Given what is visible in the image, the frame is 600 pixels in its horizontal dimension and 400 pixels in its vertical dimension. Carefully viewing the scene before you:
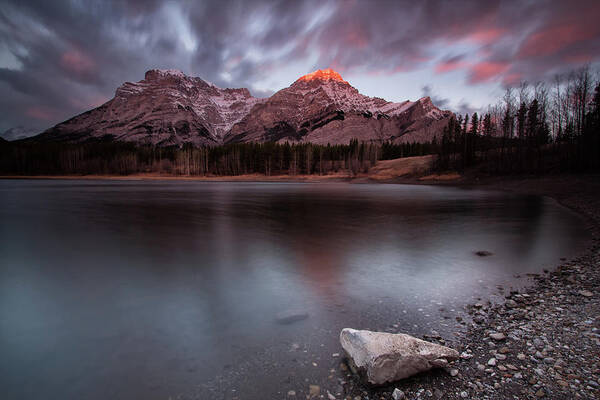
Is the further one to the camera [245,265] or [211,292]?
[245,265]

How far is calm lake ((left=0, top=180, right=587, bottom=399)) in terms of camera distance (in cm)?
474

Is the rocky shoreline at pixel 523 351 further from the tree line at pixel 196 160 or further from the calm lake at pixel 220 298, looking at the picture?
the tree line at pixel 196 160

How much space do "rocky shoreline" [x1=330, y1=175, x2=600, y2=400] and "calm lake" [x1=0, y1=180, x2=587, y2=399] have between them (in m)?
0.64

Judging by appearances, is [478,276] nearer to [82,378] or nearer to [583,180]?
[82,378]

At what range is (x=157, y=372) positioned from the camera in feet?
15.7

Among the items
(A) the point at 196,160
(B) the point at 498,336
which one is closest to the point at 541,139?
(B) the point at 498,336

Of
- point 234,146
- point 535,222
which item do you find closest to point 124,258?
point 535,222

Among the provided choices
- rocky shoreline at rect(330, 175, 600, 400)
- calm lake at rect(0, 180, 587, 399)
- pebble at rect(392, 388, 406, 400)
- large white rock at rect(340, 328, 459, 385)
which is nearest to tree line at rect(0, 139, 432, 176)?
calm lake at rect(0, 180, 587, 399)

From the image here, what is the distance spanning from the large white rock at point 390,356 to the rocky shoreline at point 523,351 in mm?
148

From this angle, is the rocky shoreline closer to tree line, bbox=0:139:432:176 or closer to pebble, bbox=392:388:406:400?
pebble, bbox=392:388:406:400

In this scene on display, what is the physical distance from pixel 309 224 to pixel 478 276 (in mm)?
12374

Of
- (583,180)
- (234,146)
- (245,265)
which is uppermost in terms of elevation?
(234,146)

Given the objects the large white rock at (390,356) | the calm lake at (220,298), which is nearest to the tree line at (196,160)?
the calm lake at (220,298)

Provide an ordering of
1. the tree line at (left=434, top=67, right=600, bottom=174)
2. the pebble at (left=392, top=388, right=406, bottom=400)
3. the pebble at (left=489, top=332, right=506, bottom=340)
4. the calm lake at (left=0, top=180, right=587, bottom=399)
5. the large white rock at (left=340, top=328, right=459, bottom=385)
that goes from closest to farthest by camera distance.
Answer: the pebble at (left=392, top=388, right=406, bottom=400), the large white rock at (left=340, top=328, right=459, bottom=385), the calm lake at (left=0, top=180, right=587, bottom=399), the pebble at (left=489, top=332, right=506, bottom=340), the tree line at (left=434, top=67, right=600, bottom=174)
